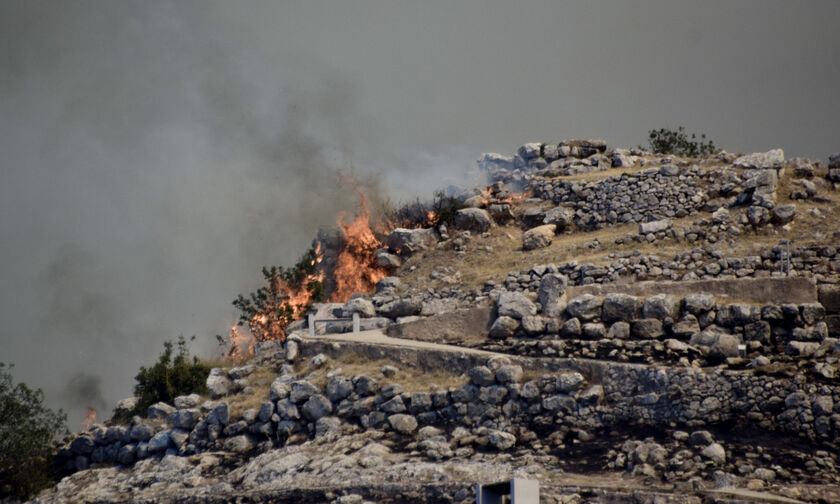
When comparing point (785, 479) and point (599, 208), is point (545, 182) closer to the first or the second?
point (599, 208)

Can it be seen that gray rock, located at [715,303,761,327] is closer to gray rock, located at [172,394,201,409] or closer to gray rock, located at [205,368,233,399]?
gray rock, located at [205,368,233,399]

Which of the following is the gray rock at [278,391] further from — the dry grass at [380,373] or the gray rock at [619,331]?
the gray rock at [619,331]

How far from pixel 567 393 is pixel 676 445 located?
11.9ft

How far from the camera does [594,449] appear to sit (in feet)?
75.8

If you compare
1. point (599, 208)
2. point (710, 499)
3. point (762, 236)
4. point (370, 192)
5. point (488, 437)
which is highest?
point (370, 192)

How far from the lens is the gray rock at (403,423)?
25984mm

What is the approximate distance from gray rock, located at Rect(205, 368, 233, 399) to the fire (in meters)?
10.6

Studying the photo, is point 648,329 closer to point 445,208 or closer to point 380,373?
point 380,373

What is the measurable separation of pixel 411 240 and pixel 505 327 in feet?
44.8

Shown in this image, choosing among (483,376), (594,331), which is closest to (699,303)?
(594,331)

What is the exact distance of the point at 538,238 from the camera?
39.8 meters

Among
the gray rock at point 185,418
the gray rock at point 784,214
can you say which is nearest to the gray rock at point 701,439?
the gray rock at point 784,214

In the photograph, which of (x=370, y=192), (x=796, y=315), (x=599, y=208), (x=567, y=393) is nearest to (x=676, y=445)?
(x=567, y=393)

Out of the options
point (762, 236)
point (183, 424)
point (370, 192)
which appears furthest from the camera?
point (370, 192)
